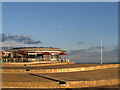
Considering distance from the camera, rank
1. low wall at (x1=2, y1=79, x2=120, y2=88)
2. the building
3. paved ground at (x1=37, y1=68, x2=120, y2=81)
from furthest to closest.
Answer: the building < paved ground at (x1=37, y1=68, x2=120, y2=81) < low wall at (x1=2, y1=79, x2=120, y2=88)

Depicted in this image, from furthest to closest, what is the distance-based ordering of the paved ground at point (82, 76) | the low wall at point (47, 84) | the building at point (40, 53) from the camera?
1. the building at point (40, 53)
2. the paved ground at point (82, 76)
3. the low wall at point (47, 84)

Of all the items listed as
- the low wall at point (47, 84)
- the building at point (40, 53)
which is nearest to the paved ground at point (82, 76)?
the low wall at point (47, 84)

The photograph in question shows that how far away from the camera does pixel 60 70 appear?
2298 centimetres

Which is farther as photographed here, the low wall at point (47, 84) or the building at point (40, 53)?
the building at point (40, 53)

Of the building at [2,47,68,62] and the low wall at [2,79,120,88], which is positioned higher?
the building at [2,47,68,62]

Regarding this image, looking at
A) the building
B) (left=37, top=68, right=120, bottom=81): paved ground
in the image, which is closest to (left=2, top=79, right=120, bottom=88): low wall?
(left=37, top=68, right=120, bottom=81): paved ground

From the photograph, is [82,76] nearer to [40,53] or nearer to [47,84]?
[47,84]

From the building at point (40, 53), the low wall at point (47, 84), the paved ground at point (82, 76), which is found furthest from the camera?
the building at point (40, 53)

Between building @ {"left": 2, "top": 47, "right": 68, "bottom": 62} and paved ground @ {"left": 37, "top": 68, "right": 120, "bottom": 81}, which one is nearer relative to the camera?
paved ground @ {"left": 37, "top": 68, "right": 120, "bottom": 81}

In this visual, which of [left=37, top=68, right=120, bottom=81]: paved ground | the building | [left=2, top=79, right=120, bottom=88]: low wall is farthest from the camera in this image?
the building

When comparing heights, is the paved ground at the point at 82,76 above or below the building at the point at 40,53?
below

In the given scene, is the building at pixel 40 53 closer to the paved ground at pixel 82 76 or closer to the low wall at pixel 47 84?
the paved ground at pixel 82 76

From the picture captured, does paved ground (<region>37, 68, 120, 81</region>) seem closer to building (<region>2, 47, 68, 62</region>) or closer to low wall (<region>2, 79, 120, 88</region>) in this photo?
low wall (<region>2, 79, 120, 88</region>)

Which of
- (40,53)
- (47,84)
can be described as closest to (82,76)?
(47,84)
